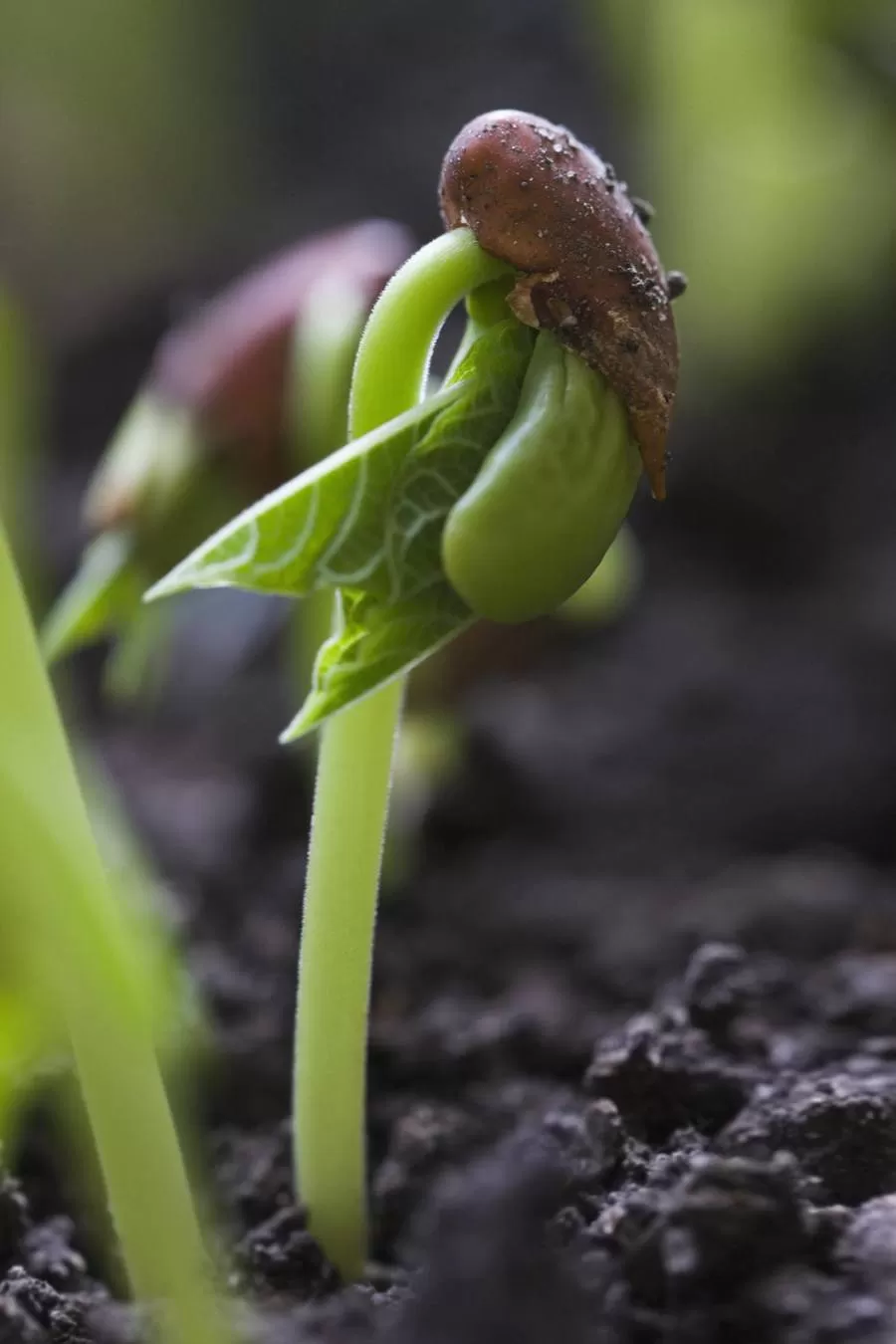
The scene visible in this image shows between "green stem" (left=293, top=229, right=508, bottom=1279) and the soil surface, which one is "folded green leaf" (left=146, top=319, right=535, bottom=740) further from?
the soil surface

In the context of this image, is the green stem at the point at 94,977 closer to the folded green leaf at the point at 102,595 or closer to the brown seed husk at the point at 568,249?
the brown seed husk at the point at 568,249

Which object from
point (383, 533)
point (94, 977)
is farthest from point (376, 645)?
point (94, 977)

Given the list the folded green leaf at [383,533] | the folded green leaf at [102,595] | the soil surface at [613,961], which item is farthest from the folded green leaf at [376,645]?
the folded green leaf at [102,595]

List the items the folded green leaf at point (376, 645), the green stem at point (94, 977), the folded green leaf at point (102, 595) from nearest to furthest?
the green stem at point (94, 977)
the folded green leaf at point (376, 645)
the folded green leaf at point (102, 595)

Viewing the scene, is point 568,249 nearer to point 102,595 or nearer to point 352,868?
point 352,868

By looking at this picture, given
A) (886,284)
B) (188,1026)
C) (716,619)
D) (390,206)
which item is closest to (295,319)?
(188,1026)
